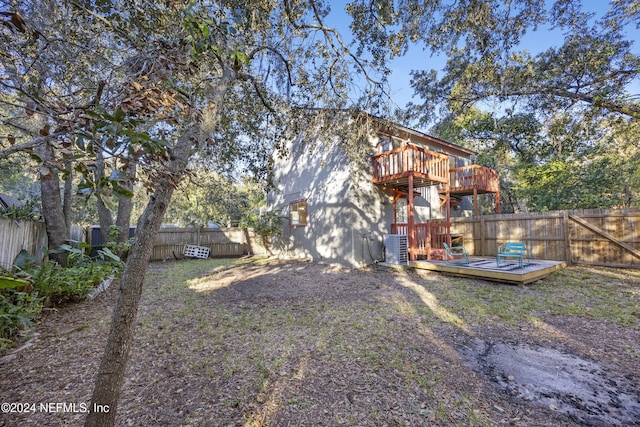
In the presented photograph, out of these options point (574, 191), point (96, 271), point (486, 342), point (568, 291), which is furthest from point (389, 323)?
point (574, 191)

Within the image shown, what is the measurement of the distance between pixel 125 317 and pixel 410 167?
26.4ft

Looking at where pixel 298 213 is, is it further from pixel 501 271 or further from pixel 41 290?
pixel 41 290

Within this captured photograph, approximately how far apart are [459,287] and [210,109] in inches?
255

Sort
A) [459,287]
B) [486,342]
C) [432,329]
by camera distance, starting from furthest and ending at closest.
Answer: [459,287] < [432,329] < [486,342]

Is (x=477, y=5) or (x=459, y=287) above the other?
(x=477, y=5)

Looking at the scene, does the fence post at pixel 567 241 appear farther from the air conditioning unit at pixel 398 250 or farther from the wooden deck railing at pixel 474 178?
the air conditioning unit at pixel 398 250

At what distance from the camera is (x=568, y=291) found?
19.6 feet

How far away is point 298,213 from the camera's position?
12031 mm

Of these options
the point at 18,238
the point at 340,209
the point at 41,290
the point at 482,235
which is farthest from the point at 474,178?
the point at 18,238

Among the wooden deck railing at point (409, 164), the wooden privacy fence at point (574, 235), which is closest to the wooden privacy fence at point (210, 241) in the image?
the wooden deck railing at point (409, 164)

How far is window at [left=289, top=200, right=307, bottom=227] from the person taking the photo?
11539 mm

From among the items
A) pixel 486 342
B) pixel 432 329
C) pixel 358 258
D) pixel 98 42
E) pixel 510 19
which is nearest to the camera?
pixel 486 342

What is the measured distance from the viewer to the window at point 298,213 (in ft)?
37.9

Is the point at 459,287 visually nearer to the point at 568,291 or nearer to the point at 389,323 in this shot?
the point at 568,291
